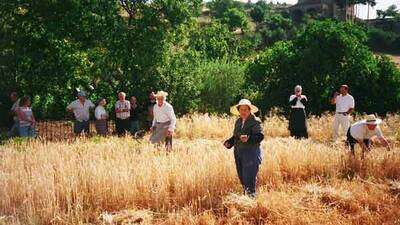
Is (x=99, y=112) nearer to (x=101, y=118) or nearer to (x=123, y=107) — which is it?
(x=101, y=118)

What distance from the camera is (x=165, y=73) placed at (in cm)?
1761

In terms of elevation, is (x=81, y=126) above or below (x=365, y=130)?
below

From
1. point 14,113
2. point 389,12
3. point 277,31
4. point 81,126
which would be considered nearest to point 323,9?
point 389,12

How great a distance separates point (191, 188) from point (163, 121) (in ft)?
10.2

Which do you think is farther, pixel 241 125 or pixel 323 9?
pixel 323 9

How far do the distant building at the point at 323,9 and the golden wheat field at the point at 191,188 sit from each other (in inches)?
2987

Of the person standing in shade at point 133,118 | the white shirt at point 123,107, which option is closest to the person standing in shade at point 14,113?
the white shirt at point 123,107

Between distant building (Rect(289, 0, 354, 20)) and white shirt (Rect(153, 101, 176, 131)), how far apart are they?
246ft

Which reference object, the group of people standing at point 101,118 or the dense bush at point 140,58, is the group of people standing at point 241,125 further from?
the dense bush at point 140,58

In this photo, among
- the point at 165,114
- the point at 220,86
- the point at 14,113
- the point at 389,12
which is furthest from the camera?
the point at 389,12

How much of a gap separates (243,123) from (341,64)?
14.6 m

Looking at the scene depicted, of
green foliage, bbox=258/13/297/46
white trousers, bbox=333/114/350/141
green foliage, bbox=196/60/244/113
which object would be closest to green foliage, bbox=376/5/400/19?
green foliage, bbox=258/13/297/46

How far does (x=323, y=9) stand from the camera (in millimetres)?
85875

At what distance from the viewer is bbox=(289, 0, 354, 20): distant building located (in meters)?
82.1
